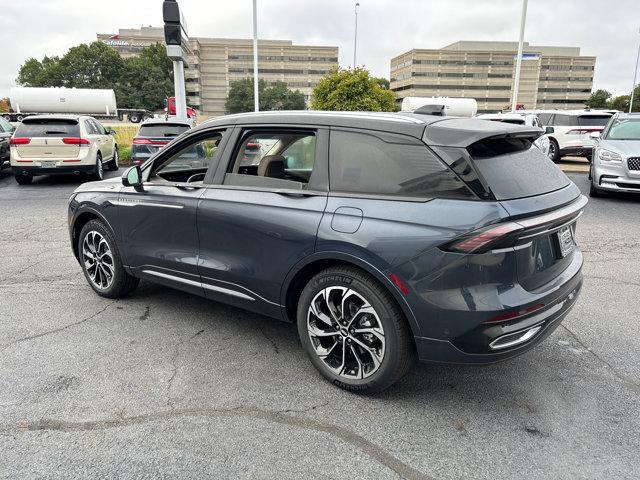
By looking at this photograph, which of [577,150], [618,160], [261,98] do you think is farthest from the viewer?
[261,98]

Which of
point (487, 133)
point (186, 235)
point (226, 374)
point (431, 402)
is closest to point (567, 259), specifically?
point (487, 133)

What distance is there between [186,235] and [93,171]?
9.93 meters

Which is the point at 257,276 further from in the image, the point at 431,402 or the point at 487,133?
the point at 487,133

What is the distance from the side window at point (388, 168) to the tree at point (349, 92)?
20.0m

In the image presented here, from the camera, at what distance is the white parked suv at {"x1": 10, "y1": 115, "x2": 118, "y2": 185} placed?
1162cm

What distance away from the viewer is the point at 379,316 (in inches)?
109

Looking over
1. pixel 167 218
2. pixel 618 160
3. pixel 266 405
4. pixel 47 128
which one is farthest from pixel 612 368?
pixel 47 128

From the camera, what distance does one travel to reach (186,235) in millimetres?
3768

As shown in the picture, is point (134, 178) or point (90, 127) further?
point (90, 127)

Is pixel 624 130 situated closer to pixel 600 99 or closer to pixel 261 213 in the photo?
pixel 261 213

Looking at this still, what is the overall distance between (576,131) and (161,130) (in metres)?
14.2

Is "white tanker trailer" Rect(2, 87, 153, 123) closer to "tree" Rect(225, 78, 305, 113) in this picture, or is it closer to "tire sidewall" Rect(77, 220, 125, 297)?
"tire sidewall" Rect(77, 220, 125, 297)

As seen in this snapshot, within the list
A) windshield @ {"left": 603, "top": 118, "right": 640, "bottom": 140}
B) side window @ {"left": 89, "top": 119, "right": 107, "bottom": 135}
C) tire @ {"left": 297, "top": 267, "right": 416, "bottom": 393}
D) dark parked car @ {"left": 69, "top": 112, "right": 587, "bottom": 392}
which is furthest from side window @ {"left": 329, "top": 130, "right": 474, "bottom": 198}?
side window @ {"left": 89, "top": 119, "right": 107, "bottom": 135}

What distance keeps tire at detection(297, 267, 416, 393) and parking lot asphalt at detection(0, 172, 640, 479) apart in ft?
0.48
